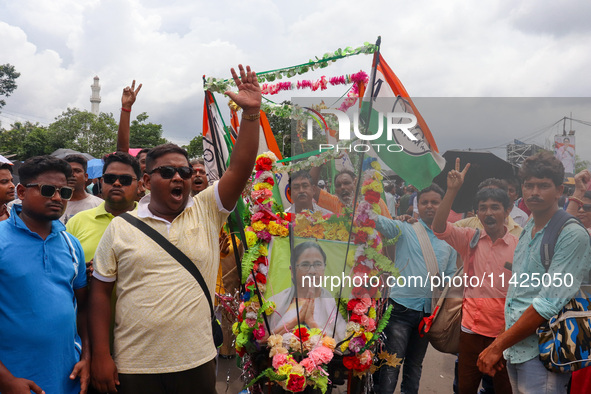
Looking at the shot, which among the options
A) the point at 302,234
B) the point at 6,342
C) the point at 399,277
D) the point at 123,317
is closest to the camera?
the point at 6,342

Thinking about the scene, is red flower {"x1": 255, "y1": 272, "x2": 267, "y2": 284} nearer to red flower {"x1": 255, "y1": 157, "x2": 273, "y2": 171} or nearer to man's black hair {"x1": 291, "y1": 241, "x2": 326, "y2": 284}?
man's black hair {"x1": 291, "y1": 241, "x2": 326, "y2": 284}

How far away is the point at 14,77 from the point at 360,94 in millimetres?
33101

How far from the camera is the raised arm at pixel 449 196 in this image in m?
2.95

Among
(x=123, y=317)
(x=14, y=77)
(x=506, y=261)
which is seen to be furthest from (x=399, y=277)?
(x=14, y=77)

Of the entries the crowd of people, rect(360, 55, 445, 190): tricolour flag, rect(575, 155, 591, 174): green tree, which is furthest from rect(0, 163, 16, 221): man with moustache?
rect(575, 155, 591, 174): green tree

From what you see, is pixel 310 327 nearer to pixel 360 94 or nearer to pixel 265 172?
pixel 265 172

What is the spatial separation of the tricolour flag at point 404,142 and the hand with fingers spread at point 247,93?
1.27m

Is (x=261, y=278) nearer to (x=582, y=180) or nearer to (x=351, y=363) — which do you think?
(x=351, y=363)

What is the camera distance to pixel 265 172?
3.06 m

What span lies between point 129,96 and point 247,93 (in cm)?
232

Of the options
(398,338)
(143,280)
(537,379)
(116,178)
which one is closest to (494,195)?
(537,379)

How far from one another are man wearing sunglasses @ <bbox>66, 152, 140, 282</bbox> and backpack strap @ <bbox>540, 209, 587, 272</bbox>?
257cm

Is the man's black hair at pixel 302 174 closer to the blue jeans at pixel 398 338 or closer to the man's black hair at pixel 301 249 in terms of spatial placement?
the man's black hair at pixel 301 249

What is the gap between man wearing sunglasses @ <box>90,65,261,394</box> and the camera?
199 cm
